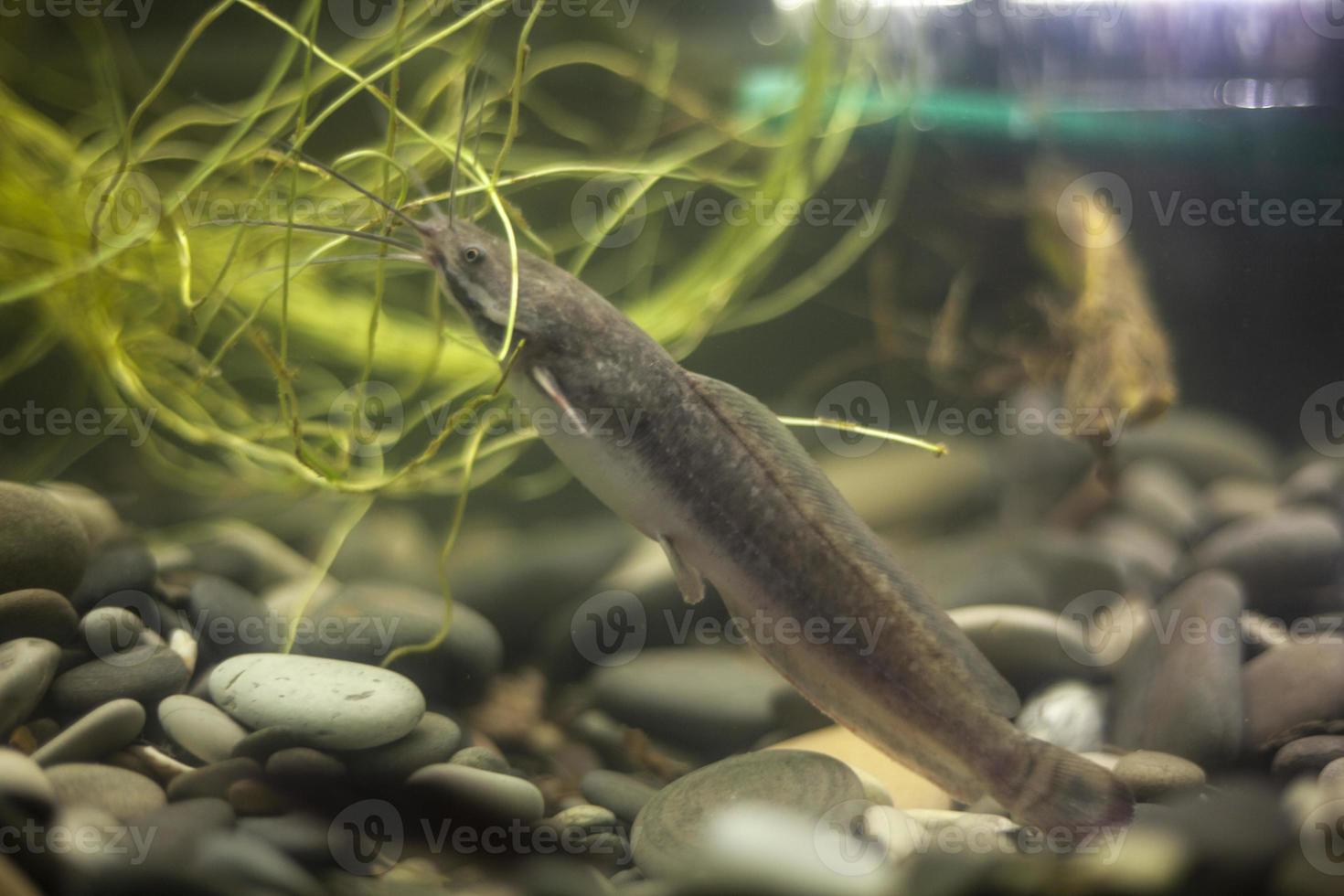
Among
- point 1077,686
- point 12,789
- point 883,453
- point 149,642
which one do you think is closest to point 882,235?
point 883,453

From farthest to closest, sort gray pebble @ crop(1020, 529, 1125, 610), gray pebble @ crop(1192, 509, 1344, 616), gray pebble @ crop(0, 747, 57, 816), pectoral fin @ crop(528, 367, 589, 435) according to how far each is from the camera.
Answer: gray pebble @ crop(1020, 529, 1125, 610) < gray pebble @ crop(1192, 509, 1344, 616) < pectoral fin @ crop(528, 367, 589, 435) < gray pebble @ crop(0, 747, 57, 816)

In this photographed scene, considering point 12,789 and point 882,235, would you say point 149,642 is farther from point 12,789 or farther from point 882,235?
point 882,235

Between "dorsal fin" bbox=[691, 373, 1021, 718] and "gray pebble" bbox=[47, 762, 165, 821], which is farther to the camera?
"dorsal fin" bbox=[691, 373, 1021, 718]

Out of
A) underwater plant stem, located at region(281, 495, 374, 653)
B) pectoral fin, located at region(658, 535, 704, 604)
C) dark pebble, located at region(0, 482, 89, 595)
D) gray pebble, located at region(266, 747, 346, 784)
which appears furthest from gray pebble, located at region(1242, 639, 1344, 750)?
dark pebble, located at region(0, 482, 89, 595)

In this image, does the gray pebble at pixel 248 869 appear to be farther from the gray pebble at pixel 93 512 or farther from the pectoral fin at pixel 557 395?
the gray pebble at pixel 93 512

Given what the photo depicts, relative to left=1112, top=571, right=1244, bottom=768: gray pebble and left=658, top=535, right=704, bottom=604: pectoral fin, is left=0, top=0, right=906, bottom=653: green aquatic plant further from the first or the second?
left=1112, top=571, right=1244, bottom=768: gray pebble

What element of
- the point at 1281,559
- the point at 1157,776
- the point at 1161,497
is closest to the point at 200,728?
the point at 1157,776
